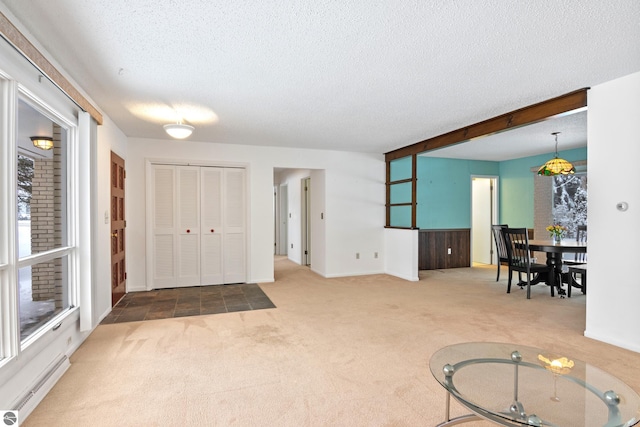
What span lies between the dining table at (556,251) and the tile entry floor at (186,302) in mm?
3636

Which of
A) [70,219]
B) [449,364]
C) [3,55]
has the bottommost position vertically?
[449,364]

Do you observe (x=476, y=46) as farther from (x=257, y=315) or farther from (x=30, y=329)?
(x=30, y=329)

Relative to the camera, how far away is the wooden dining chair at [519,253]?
475 cm

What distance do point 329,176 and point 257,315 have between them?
3106 millimetres

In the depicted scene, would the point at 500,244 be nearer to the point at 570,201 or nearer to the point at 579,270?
the point at 579,270

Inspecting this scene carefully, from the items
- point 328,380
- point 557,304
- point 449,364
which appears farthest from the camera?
point 557,304

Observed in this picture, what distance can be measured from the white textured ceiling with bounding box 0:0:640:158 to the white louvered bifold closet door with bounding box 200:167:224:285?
1.63 m

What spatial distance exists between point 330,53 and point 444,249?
5.70m

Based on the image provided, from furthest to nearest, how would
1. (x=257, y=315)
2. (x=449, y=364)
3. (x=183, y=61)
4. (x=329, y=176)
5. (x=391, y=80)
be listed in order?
(x=329, y=176), (x=257, y=315), (x=391, y=80), (x=183, y=61), (x=449, y=364)

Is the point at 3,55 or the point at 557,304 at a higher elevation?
the point at 3,55

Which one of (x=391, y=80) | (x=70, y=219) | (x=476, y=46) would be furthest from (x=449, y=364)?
(x=70, y=219)

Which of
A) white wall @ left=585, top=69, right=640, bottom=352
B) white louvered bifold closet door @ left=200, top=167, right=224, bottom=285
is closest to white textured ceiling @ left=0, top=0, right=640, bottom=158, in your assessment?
white wall @ left=585, top=69, right=640, bottom=352

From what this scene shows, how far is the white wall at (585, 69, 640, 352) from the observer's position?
287 centimetres

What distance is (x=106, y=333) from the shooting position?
329 centimetres
